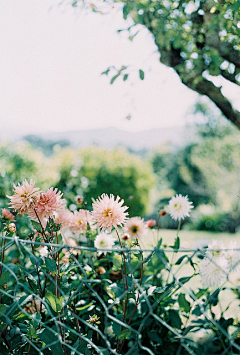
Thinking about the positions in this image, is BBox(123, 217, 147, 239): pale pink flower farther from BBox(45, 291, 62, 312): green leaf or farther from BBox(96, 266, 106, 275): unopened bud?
BBox(45, 291, 62, 312): green leaf

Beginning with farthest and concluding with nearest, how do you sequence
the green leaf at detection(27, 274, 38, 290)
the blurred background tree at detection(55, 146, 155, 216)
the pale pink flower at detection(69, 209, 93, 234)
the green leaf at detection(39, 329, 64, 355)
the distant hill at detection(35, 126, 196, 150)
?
the distant hill at detection(35, 126, 196, 150), the blurred background tree at detection(55, 146, 155, 216), the pale pink flower at detection(69, 209, 93, 234), the green leaf at detection(27, 274, 38, 290), the green leaf at detection(39, 329, 64, 355)

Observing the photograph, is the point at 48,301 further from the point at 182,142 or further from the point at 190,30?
the point at 182,142

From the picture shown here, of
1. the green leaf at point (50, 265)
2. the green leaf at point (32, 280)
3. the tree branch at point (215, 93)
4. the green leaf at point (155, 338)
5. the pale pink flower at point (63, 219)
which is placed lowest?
the green leaf at point (155, 338)

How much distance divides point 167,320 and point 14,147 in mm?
3972

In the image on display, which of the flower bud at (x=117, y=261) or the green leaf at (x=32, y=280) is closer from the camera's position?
the green leaf at (x=32, y=280)

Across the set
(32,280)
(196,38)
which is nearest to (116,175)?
(196,38)

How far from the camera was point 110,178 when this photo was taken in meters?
7.02

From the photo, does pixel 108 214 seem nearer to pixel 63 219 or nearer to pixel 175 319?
pixel 63 219

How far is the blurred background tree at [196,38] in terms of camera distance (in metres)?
1.49

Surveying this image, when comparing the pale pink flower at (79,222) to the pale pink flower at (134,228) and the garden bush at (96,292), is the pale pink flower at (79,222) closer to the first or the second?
the garden bush at (96,292)

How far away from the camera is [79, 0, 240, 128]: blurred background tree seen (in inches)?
58.7

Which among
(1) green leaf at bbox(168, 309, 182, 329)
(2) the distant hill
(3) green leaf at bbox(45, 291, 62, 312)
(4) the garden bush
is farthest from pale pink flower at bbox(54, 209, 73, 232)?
(2) the distant hill

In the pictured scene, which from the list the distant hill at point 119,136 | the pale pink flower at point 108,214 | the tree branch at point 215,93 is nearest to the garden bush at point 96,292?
the pale pink flower at point 108,214

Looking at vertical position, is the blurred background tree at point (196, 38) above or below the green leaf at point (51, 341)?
above
